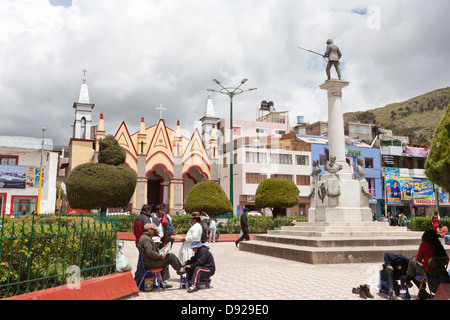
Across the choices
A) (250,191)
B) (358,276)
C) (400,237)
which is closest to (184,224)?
(400,237)

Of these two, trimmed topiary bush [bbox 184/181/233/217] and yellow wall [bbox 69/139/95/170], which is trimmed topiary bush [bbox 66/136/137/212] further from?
yellow wall [bbox 69/139/95/170]

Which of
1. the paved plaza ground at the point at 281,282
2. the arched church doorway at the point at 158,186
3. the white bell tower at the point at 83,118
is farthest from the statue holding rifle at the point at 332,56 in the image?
the white bell tower at the point at 83,118

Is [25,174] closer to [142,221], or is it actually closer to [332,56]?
[332,56]

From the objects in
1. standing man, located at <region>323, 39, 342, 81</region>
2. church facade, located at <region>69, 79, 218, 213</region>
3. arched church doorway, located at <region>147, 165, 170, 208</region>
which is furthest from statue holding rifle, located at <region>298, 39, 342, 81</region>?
arched church doorway, located at <region>147, 165, 170, 208</region>

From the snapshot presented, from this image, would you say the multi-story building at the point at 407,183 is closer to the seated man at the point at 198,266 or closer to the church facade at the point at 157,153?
the church facade at the point at 157,153

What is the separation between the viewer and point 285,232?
15.0 m

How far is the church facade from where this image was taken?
125ft

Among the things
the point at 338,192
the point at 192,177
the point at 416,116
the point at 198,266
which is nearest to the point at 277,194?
the point at 338,192

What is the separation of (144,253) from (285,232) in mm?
9054

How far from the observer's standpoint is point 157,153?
39.8 metres

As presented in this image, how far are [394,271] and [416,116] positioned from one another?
13264 centimetres

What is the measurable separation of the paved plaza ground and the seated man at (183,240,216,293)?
22 cm

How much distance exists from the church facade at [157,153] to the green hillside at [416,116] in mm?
71898

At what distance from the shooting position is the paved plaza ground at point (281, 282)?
253 inches
